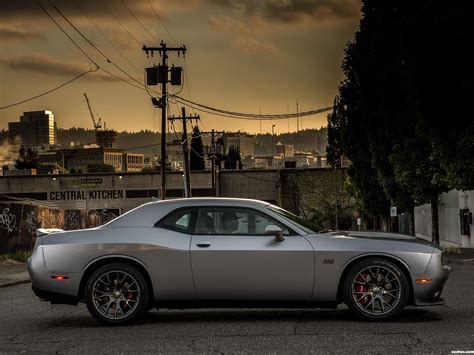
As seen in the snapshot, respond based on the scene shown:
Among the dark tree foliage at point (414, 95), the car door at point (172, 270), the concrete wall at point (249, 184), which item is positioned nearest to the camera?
the car door at point (172, 270)

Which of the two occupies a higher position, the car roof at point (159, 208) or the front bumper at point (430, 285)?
the car roof at point (159, 208)

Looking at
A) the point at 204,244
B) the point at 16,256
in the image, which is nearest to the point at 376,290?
the point at 204,244

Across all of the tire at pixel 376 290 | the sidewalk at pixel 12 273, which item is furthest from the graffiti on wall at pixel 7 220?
the tire at pixel 376 290

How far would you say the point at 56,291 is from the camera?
31.6 ft

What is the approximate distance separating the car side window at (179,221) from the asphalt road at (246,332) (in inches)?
44.5

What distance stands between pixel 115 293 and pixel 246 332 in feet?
5.63

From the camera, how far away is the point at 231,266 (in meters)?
9.37

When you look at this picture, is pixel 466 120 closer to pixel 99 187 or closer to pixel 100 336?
pixel 100 336

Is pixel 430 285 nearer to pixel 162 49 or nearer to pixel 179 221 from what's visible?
pixel 179 221

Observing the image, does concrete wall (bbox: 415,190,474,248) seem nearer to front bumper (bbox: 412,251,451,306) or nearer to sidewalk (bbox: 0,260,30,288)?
sidewalk (bbox: 0,260,30,288)

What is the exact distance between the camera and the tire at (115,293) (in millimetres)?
9422

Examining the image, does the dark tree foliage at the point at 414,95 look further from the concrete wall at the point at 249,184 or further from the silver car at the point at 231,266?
the concrete wall at the point at 249,184

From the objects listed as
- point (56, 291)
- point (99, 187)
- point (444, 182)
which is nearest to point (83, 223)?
point (444, 182)

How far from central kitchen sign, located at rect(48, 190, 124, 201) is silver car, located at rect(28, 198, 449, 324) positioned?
98.1m
